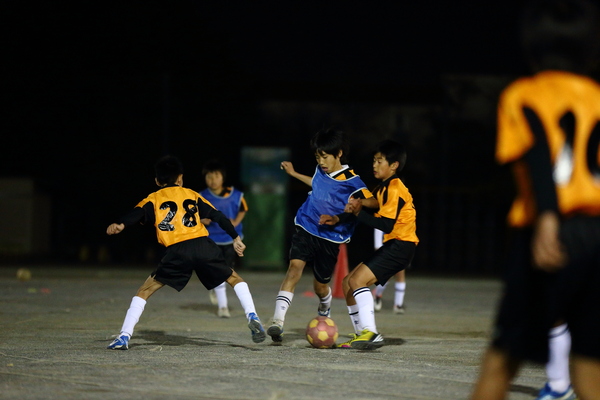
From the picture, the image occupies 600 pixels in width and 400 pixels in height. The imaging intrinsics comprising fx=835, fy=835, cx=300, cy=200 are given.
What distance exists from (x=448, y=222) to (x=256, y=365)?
2326 centimetres

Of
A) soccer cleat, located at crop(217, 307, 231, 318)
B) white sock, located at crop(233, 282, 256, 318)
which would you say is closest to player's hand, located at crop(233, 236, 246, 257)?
white sock, located at crop(233, 282, 256, 318)

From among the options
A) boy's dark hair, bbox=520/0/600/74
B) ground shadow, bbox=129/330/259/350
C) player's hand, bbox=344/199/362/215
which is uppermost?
boy's dark hair, bbox=520/0/600/74

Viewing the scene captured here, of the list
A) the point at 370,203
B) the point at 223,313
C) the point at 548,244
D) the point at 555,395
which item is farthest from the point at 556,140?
the point at 223,313

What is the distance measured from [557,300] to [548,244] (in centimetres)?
26

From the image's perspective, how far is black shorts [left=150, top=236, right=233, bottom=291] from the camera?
7.58 metres

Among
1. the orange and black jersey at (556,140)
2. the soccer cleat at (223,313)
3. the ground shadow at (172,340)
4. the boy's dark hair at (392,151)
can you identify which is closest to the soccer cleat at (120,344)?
the ground shadow at (172,340)

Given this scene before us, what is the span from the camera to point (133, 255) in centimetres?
2852

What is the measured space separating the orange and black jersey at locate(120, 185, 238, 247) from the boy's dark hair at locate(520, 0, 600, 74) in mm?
4506

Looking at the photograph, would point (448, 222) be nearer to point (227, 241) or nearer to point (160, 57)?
point (160, 57)

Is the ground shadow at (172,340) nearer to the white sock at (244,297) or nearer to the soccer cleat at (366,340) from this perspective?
Result: the white sock at (244,297)

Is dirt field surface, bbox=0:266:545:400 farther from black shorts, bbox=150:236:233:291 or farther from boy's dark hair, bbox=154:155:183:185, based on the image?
boy's dark hair, bbox=154:155:183:185

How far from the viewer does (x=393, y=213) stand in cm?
733

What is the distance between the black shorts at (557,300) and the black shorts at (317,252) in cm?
459

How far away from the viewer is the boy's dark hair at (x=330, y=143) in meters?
7.97
